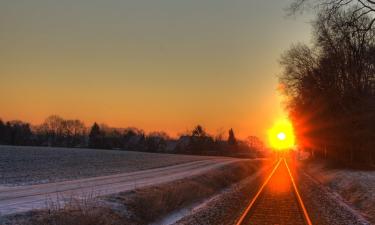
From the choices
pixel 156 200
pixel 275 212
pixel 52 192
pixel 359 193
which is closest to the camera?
pixel 275 212

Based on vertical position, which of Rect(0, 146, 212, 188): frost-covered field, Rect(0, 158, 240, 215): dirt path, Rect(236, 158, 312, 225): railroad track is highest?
Rect(0, 146, 212, 188): frost-covered field

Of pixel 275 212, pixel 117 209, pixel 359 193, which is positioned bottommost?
pixel 275 212

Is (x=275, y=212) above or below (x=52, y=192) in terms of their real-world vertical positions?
below

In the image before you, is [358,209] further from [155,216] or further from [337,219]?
[155,216]

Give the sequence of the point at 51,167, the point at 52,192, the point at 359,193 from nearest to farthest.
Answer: the point at 52,192 → the point at 359,193 → the point at 51,167

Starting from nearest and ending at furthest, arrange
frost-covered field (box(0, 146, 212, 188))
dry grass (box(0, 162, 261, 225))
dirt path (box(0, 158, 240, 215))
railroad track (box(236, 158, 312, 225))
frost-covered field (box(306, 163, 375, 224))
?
1. dry grass (box(0, 162, 261, 225))
2. railroad track (box(236, 158, 312, 225))
3. dirt path (box(0, 158, 240, 215))
4. frost-covered field (box(306, 163, 375, 224))
5. frost-covered field (box(0, 146, 212, 188))

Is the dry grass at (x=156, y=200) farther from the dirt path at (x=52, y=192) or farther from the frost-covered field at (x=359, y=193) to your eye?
the frost-covered field at (x=359, y=193)

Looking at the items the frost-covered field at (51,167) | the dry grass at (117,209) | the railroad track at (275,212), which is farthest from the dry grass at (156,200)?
the frost-covered field at (51,167)

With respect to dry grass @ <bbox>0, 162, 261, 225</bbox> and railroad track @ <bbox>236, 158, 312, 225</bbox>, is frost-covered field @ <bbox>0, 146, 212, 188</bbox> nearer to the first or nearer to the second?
dry grass @ <bbox>0, 162, 261, 225</bbox>

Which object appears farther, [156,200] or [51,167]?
[51,167]

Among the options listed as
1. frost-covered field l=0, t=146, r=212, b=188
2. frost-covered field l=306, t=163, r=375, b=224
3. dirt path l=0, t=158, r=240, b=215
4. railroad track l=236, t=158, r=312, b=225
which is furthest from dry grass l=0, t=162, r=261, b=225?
frost-covered field l=0, t=146, r=212, b=188

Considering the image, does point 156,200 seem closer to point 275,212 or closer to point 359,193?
point 275,212

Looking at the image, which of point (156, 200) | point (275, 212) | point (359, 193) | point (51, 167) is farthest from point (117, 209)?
point (51, 167)

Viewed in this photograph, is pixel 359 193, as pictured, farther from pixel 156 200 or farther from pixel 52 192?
pixel 52 192
